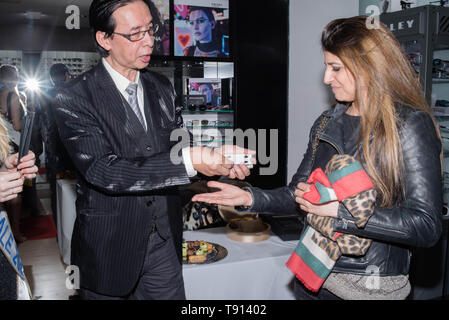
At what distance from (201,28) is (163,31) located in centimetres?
37

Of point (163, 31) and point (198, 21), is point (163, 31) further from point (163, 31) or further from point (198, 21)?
point (198, 21)

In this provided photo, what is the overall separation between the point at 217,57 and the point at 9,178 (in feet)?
8.94

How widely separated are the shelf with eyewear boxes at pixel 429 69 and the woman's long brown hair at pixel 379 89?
6.29ft

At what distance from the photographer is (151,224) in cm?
166

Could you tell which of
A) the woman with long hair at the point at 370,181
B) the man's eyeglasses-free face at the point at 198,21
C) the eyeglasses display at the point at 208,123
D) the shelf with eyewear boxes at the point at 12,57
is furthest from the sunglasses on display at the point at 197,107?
the shelf with eyewear boxes at the point at 12,57

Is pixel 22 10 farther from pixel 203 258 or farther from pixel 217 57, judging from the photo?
pixel 203 258

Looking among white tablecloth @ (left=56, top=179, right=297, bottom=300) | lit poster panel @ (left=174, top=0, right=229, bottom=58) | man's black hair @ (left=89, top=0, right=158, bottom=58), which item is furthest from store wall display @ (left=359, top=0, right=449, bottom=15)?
man's black hair @ (left=89, top=0, right=158, bottom=58)

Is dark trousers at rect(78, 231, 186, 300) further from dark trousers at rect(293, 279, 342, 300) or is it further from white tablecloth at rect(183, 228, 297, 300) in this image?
dark trousers at rect(293, 279, 342, 300)

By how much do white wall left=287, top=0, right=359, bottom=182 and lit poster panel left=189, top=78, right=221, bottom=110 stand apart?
2.41 ft

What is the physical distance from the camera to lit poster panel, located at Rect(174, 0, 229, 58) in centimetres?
365

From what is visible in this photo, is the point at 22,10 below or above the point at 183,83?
above

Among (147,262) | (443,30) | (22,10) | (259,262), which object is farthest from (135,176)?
(22,10)

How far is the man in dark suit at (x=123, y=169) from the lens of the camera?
5.00 feet

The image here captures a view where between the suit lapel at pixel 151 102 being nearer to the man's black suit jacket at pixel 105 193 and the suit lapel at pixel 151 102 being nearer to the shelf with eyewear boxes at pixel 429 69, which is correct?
the man's black suit jacket at pixel 105 193
